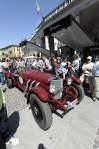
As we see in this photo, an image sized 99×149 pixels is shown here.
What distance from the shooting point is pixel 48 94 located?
5793mm

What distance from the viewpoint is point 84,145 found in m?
4.40

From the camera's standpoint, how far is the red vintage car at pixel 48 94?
546 centimetres

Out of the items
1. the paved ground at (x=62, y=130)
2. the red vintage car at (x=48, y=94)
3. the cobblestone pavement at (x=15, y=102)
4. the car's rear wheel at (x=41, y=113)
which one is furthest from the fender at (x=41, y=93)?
the cobblestone pavement at (x=15, y=102)

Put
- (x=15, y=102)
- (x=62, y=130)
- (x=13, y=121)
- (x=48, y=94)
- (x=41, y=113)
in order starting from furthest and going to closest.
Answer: (x=15, y=102) → (x=13, y=121) → (x=48, y=94) → (x=41, y=113) → (x=62, y=130)

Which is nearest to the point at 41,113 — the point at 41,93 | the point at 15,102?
the point at 41,93

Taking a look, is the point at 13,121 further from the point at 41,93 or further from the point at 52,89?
the point at 52,89

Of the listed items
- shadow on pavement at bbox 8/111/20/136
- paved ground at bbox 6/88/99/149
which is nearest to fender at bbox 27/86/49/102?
paved ground at bbox 6/88/99/149

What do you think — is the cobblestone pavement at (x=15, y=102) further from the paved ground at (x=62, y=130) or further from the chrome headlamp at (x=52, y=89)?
the chrome headlamp at (x=52, y=89)

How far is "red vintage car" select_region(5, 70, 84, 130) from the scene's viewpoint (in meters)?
5.46

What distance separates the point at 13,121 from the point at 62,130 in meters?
1.52

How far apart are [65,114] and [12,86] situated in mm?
4758

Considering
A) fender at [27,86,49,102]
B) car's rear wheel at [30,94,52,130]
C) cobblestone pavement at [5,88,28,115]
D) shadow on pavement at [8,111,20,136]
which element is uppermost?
fender at [27,86,49,102]

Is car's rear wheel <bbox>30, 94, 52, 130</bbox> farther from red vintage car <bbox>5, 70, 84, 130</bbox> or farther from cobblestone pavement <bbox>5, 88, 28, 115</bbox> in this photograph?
cobblestone pavement <bbox>5, 88, 28, 115</bbox>

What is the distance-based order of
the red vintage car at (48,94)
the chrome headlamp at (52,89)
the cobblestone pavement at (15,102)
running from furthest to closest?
the cobblestone pavement at (15,102) → the chrome headlamp at (52,89) → the red vintage car at (48,94)
